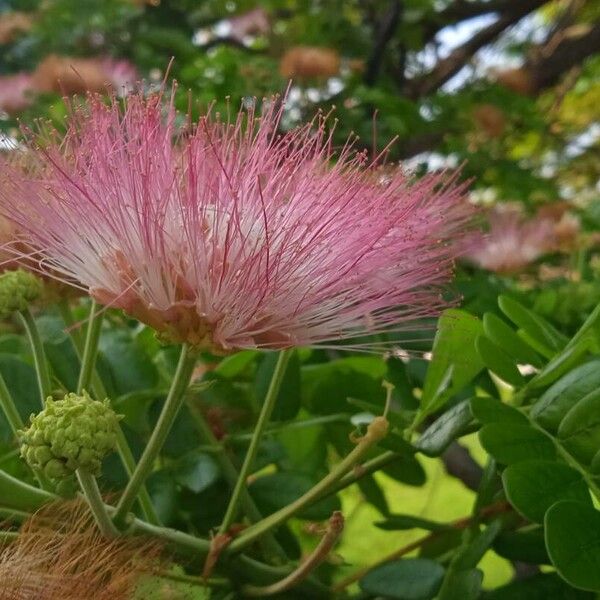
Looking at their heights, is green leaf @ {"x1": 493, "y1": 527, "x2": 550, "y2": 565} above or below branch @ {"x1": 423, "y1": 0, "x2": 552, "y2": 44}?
below

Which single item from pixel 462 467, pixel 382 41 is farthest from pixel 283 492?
pixel 382 41

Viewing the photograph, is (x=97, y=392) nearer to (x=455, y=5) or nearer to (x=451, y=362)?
(x=451, y=362)

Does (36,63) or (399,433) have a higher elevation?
(36,63)

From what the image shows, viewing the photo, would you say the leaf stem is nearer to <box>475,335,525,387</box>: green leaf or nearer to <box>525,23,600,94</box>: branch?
<box>475,335,525,387</box>: green leaf

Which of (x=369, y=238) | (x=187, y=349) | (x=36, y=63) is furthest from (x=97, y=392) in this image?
(x=36, y=63)

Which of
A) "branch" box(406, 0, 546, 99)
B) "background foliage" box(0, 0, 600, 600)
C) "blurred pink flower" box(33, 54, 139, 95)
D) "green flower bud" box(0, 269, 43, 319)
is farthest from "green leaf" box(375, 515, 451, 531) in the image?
"branch" box(406, 0, 546, 99)

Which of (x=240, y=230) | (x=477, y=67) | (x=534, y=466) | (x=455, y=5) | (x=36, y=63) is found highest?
(x=36, y=63)

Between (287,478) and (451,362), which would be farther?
(287,478)

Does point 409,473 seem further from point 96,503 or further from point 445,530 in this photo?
point 96,503
